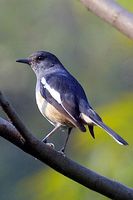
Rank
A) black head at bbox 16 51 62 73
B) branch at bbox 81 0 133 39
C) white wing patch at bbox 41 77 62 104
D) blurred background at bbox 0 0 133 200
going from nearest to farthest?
branch at bbox 81 0 133 39, blurred background at bbox 0 0 133 200, white wing patch at bbox 41 77 62 104, black head at bbox 16 51 62 73

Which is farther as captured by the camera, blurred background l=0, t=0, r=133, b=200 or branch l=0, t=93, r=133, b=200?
blurred background l=0, t=0, r=133, b=200

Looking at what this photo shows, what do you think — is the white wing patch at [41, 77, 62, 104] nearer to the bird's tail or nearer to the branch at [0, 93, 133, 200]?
the bird's tail

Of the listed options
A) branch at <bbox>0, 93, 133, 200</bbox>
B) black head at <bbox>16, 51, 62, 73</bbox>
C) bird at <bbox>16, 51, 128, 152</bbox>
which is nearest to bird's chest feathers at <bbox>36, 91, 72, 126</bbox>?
bird at <bbox>16, 51, 128, 152</bbox>

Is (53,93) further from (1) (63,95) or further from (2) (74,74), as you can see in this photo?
(2) (74,74)

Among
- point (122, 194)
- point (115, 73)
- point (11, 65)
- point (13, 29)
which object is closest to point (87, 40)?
point (13, 29)

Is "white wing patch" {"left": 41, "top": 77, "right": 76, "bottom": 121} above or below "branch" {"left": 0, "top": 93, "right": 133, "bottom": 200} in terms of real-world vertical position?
below

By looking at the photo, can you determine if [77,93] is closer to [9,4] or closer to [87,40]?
[87,40]

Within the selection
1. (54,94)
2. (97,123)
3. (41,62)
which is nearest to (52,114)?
(54,94)
